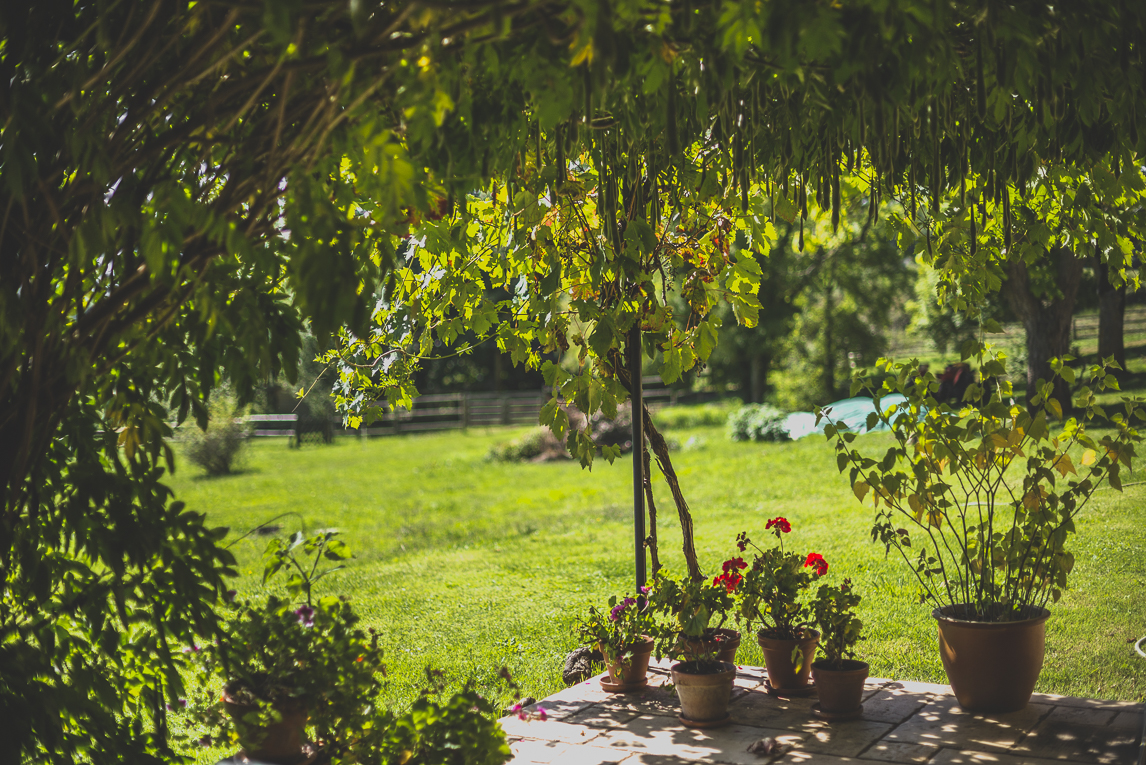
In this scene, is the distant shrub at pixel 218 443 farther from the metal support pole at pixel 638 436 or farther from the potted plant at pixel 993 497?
the potted plant at pixel 993 497

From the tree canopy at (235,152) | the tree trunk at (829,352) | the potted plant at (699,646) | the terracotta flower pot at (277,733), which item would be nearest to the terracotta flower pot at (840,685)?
the potted plant at (699,646)

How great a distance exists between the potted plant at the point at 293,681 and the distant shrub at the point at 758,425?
471 inches

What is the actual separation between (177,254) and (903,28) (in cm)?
142

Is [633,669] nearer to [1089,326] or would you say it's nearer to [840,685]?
[840,685]

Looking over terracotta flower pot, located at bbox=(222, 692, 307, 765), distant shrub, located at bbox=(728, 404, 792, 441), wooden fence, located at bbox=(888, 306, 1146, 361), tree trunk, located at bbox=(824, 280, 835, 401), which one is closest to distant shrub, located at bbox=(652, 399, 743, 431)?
tree trunk, located at bbox=(824, 280, 835, 401)

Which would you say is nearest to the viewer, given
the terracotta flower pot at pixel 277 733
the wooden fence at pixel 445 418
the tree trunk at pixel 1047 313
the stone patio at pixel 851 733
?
the terracotta flower pot at pixel 277 733

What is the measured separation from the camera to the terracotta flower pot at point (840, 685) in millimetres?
3330

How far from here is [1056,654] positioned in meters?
4.43

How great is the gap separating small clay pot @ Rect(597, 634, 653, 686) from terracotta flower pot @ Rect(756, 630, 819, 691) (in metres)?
0.45

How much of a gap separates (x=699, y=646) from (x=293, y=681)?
63.3 inches

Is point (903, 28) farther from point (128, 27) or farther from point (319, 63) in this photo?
point (128, 27)

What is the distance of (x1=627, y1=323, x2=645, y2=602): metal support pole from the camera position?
3.97 m

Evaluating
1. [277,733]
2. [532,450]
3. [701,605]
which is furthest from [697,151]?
[532,450]

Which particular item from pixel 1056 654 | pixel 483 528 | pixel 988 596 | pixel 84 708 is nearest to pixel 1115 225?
pixel 988 596
